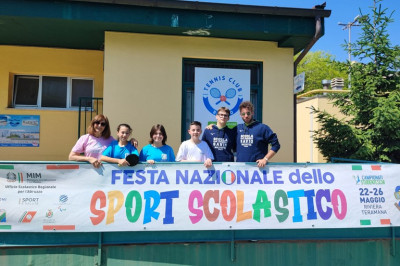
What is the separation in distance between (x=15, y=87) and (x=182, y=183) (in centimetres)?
535

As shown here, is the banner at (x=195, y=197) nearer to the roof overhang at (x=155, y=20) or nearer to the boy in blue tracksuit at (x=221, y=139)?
the boy in blue tracksuit at (x=221, y=139)

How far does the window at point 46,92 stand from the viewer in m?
6.80

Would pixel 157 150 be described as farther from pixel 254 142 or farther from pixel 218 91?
pixel 218 91

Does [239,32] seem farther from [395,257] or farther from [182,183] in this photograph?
[395,257]

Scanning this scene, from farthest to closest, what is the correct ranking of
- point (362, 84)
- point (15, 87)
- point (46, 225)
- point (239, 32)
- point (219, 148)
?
point (15, 87), point (362, 84), point (239, 32), point (219, 148), point (46, 225)

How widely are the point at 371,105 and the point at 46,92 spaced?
707cm

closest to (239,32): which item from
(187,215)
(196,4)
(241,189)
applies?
(196,4)

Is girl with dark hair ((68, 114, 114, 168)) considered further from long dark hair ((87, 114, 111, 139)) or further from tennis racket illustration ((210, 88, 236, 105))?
tennis racket illustration ((210, 88, 236, 105))

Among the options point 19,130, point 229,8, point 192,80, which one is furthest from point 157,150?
point 19,130

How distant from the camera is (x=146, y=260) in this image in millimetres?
3430

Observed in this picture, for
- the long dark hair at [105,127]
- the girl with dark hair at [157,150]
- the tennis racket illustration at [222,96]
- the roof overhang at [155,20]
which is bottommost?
the girl with dark hair at [157,150]

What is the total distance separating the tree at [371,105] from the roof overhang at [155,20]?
1.54 meters

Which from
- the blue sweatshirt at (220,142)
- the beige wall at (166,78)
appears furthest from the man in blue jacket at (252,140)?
the beige wall at (166,78)

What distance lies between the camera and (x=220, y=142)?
3.95 meters
